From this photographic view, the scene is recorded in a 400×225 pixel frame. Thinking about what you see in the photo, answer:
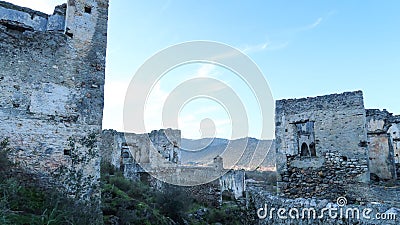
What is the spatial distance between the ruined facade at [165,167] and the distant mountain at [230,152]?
225 centimetres

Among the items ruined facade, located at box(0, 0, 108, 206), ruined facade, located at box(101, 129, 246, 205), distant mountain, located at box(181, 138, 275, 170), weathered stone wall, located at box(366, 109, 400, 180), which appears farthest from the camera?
distant mountain, located at box(181, 138, 275, 170)

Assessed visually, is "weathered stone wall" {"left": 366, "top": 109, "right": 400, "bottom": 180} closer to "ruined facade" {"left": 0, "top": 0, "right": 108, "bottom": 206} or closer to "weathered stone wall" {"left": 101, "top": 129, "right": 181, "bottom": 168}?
"ruined facade" {"left": 0, "top": 0, "right": 108, "bottom": 206}

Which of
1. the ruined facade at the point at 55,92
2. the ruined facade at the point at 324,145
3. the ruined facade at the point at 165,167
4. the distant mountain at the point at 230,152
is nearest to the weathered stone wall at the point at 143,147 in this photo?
the ruined facade at the point at 165,167

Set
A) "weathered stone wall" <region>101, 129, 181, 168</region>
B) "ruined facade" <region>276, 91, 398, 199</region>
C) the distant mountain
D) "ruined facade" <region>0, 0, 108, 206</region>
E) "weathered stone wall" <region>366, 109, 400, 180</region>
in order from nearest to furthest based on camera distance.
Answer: "ruined facade" <region>0, 0, 108, 206</region>
"ruined facade" <region>276, 91, 398, 199</region>
"weathered stone wall" <region>366, 109, 400, 180</region>
"weathered stone wall" <region>101, 129, 181, 168</region>
the distant mountain

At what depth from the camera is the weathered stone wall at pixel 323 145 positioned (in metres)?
8.83

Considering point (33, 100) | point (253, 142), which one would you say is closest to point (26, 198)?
point (33, 100)

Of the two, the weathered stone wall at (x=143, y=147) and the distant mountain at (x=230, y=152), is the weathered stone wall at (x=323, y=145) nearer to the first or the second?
the weathered stone wall at (x=143, y=147)

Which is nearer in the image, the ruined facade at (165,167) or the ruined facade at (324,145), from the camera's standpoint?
the ruined facade at (324,145)

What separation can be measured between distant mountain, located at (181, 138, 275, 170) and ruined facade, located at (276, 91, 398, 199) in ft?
39.1

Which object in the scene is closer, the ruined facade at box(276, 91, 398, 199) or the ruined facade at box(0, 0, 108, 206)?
the ruined facade at box(0, 0, 108, 206)

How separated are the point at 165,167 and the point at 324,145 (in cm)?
960

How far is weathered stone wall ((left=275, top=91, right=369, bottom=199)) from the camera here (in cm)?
883

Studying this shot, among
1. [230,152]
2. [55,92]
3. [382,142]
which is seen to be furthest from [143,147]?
[382,142]

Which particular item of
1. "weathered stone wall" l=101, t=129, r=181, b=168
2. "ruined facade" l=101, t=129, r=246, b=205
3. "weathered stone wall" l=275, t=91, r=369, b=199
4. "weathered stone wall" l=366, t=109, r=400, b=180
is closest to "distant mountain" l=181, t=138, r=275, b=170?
"weathered stone wall" l=101, t=129, r=181, b=168
